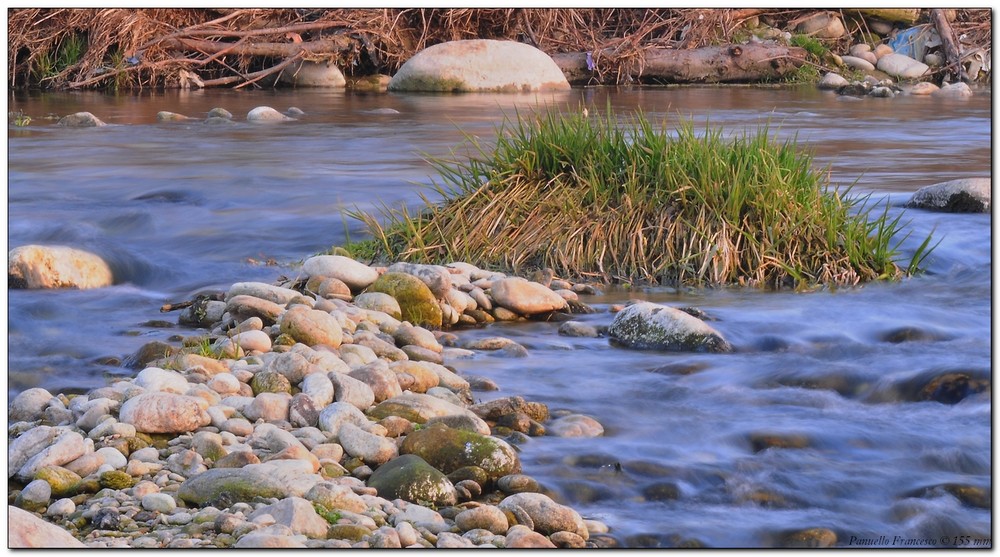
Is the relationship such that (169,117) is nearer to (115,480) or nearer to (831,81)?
(831,81)

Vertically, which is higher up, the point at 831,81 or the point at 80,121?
the point at 831,81

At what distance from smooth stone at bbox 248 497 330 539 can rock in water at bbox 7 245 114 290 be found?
3313 millimetres

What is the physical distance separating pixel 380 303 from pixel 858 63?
57.5 feet

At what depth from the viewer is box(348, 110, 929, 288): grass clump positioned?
5852mm

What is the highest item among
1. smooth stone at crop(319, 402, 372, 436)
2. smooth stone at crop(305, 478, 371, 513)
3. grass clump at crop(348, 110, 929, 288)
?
grass clump at crop(348, 110, 929, 288)

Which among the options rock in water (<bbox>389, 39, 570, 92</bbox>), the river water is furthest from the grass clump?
rock in water (<bbox>389, 39, 570, 92</bbox>)

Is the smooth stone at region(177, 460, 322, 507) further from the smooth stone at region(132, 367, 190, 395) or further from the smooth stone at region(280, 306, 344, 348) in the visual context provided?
the smooth stone at region(280, 306, 344, 348)

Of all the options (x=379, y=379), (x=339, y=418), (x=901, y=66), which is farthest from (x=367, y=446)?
(x=901, y=66)

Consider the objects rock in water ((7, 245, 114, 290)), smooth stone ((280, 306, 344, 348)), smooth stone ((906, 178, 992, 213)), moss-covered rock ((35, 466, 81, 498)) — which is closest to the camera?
moss-covered rock ((35, 466, 81, 498))

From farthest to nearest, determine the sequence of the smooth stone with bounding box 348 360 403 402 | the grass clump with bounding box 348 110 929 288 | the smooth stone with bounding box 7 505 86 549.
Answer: the grass clump with bounding box 348 110 929 288
the smooth stone with bounding box 348 360 403 402
the smooth stone with bounding box 7 505 86 549

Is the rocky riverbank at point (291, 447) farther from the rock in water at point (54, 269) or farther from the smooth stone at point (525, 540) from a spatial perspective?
the rock in water at point (54, 269)

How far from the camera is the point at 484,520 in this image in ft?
9.75

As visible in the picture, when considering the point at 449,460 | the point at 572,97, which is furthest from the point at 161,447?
the point at 572,97

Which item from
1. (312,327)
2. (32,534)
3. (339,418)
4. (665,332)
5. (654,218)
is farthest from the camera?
(654,218)
